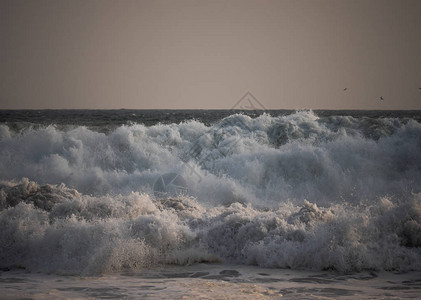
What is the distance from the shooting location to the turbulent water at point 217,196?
6699 millimetres

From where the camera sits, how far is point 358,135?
1741 cm

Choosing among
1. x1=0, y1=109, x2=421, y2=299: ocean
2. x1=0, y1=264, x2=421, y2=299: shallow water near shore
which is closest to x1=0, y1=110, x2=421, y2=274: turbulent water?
x1=0, y1=109, x2=421, y2=299: ocean

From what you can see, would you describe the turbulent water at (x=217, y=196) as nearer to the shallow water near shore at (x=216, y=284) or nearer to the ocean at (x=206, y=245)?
the ocean at (x=206, y=245)

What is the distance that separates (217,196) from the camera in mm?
12984

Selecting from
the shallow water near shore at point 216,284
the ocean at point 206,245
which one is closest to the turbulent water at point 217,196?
the ocean at point 206,245

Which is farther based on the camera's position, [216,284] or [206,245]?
[206,245]

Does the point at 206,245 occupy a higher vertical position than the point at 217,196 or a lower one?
lower

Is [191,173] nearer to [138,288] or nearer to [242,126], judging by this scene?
[242,126]

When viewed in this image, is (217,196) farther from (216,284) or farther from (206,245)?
(216,284)

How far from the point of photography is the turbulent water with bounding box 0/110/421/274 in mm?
6699

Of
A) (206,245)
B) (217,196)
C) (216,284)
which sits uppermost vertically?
(217,196)

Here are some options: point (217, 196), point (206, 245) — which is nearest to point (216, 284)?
point (206, 245)

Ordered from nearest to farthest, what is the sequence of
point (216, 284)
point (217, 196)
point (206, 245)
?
point (216, 284), point (206, 245), point (217, 196)

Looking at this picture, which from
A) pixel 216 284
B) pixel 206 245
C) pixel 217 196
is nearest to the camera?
pixel 216 284
